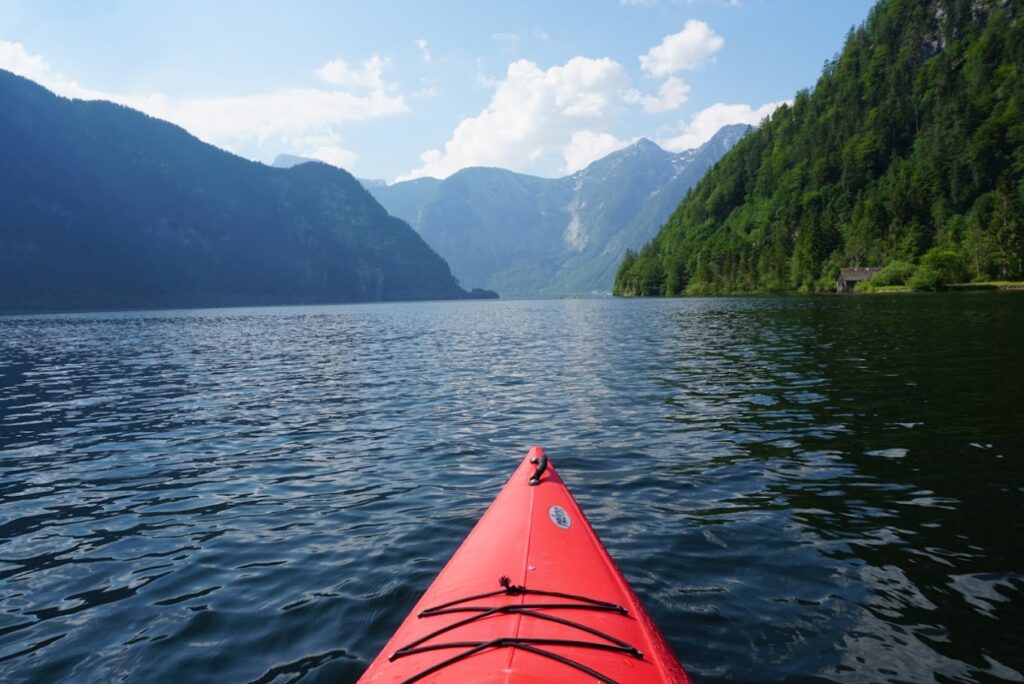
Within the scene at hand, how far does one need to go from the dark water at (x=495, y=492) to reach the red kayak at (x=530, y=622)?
136 centimetres

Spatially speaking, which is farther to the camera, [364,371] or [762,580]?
[364,371]

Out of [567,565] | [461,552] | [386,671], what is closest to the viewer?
[386,671]

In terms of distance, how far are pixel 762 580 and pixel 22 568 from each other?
11775 millimetres

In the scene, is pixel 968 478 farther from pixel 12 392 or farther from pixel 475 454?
pixel 12 392

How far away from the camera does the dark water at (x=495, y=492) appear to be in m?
7.01

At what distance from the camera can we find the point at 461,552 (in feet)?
24.9

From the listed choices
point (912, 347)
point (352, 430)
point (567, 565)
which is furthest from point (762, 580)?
point (912, 347)

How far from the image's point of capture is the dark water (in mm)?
7012

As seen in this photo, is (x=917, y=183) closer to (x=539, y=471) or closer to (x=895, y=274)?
(x=895, y=274)

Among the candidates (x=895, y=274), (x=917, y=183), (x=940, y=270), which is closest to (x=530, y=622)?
(x=940, y=270)

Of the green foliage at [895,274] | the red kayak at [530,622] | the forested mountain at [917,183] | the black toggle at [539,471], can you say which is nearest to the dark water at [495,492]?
the red kayak at [530,622]

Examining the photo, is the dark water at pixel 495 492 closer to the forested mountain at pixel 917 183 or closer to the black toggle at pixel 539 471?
the black toggle at pixel 539 471

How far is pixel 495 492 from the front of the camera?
12.5m

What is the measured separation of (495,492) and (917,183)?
181 metres
